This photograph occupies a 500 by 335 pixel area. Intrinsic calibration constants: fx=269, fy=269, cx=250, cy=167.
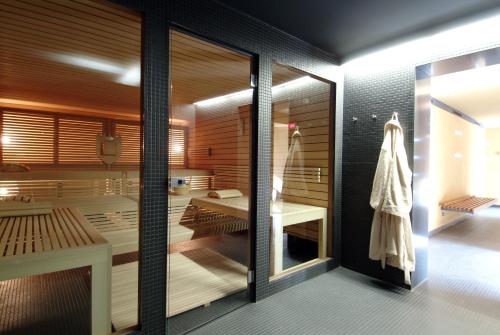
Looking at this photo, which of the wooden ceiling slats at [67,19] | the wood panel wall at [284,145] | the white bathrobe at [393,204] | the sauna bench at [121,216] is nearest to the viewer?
the wooden ceiling slats at [67,19]

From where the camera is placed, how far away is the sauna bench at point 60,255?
1371 millimetres

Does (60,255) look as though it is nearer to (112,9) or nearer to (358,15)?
(112,9)

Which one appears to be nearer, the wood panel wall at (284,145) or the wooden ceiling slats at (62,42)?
the wooden ceiling slats at (62,42)

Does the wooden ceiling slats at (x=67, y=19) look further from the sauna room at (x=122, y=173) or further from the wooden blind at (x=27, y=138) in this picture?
the wooden blind at (x=27, y=138)

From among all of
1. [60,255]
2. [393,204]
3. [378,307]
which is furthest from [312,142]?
[60,255]

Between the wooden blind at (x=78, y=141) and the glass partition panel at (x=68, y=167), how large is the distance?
1cm

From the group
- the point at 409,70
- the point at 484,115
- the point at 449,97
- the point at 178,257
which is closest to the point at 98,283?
the point at 178,257

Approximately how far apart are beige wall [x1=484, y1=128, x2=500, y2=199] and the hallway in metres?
6.22

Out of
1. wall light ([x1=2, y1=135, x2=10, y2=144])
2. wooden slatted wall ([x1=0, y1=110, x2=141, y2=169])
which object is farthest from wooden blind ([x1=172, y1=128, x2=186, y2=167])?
wall light ([x1=2, y1=135, x2=10, y2=144])

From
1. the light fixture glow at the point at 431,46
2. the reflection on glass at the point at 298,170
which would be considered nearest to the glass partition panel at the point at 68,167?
the reflection on glass at the point at 298,170

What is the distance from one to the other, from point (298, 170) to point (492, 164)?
7.95 metres

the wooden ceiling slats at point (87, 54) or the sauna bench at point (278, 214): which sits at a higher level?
the wooden ceiling slats at point (87, 54)

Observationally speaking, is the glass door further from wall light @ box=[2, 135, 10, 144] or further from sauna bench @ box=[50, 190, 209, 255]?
wall light @ box=[2, 135, 10, 144]

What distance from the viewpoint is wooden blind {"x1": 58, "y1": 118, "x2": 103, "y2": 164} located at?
355 cm
